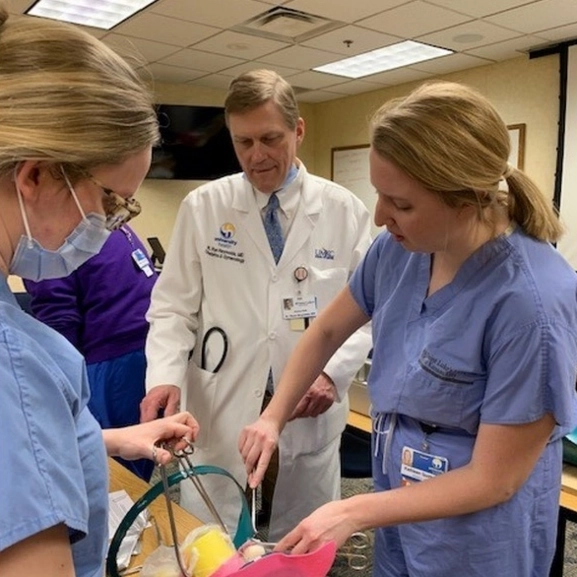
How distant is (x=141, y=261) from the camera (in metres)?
2.07

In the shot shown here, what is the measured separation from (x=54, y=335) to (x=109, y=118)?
0.84ft

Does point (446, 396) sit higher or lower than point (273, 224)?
lower

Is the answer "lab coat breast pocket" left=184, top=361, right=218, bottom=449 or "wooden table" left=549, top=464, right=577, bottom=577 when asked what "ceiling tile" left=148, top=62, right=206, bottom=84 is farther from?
"wooden table" left=549, top=464, right=577, bottom=577

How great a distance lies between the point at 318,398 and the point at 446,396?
0.64m

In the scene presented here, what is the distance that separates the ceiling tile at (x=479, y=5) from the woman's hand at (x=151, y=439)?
322 cm

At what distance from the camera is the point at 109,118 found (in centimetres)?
66

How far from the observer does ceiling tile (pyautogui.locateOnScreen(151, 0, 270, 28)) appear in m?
3.54

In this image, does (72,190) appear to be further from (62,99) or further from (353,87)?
(353,87)

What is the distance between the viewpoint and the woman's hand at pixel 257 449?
47.7 inches

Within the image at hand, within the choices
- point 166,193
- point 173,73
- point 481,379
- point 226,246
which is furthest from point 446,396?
point 166,193

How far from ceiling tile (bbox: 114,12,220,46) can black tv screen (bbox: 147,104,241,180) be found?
1.13 m

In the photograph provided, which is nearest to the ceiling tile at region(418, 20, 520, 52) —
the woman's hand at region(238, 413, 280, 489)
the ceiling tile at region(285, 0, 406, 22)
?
the ceiling tile at region(285, 0, 406, 22)

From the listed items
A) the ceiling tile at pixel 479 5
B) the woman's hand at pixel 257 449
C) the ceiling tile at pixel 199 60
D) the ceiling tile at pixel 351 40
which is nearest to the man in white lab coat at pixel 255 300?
the woman's hand at pixel 257 449

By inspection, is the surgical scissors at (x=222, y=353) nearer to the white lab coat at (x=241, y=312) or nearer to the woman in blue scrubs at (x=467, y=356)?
the white lab coat at (x=241, y=312)
